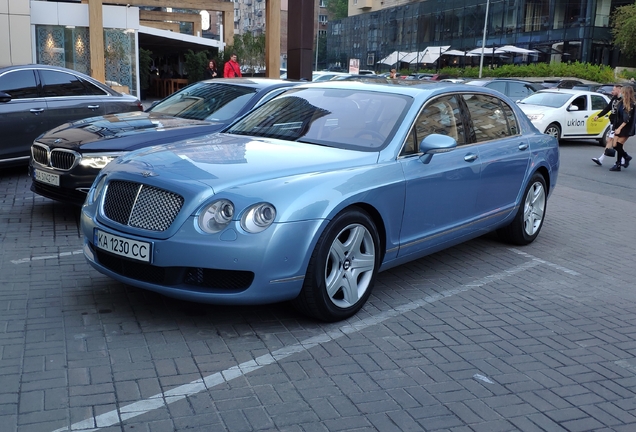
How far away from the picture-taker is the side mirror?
5305 millimetres

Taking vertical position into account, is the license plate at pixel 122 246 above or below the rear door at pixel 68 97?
below

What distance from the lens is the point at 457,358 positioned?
4.31 meters

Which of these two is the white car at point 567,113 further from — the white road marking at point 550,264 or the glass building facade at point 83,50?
the glass building facade at point 83,50

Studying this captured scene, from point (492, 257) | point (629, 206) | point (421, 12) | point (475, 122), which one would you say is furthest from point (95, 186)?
point (421, 12)

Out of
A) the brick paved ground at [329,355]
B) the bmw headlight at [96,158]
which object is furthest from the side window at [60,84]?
the brick paved ground at [329,355]

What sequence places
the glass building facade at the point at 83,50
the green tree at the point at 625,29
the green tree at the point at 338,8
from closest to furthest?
the glass building facade at the point at 83,50 < the green tree at the point at 625,29 < the green tree at the point at 338,8

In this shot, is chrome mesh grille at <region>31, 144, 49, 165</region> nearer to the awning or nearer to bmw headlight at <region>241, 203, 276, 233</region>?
bmw headlight at <region>241, 203, 276, 233</region>

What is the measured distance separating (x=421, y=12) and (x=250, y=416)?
7708 centimetres

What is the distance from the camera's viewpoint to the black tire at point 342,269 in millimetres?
4527

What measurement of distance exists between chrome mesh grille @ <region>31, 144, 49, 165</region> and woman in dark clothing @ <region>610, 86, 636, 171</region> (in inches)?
445

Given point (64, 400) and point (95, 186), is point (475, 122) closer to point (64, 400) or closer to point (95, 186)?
point (95, 186)

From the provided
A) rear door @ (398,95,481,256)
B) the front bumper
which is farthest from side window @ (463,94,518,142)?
the front bumper

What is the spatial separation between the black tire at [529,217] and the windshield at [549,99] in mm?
12757

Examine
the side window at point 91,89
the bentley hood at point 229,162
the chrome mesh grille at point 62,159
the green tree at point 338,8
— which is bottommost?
the chrome mesh grille at point 62,159
